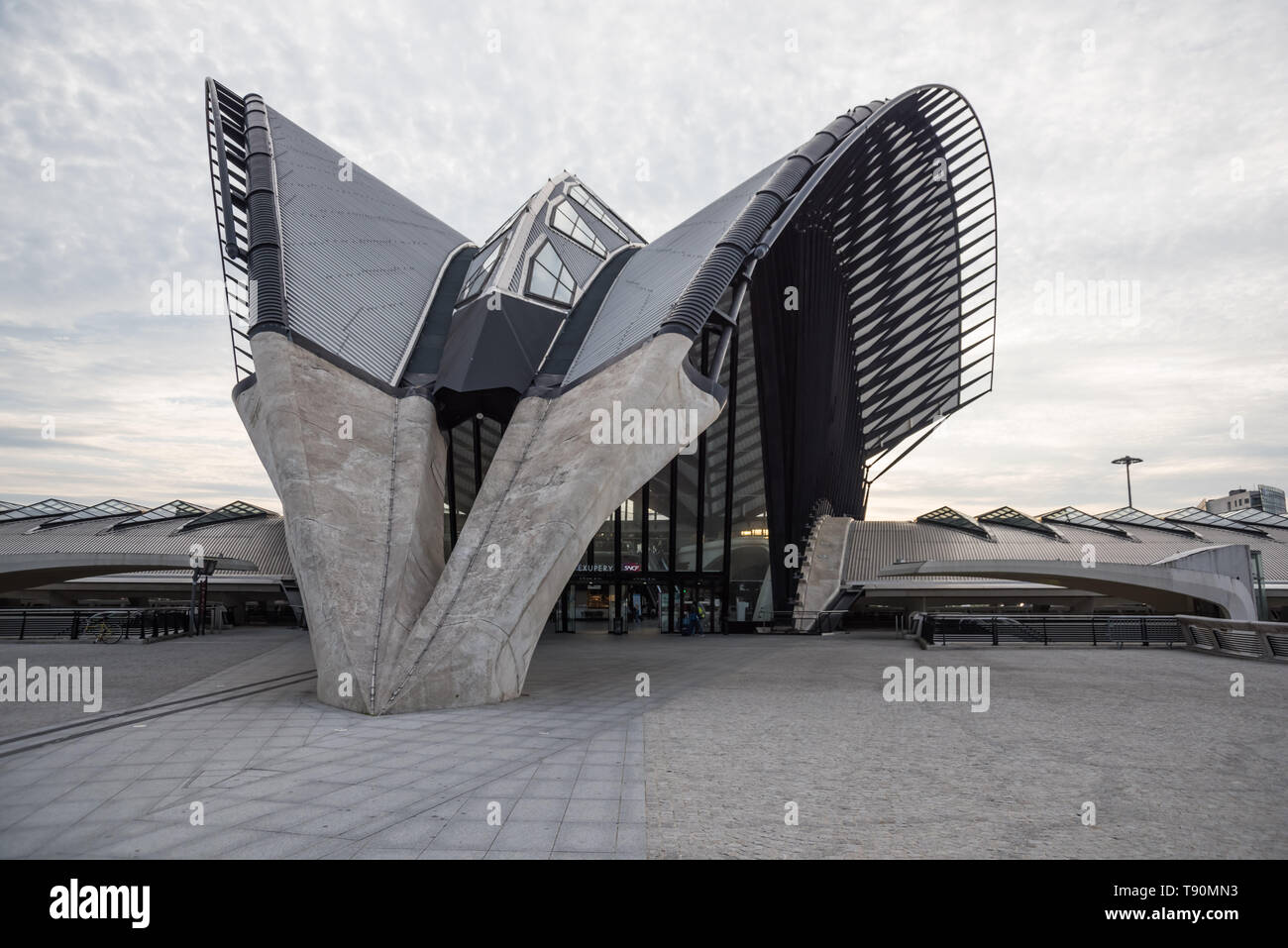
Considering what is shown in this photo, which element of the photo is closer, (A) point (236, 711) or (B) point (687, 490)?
(A) point (236, 711)

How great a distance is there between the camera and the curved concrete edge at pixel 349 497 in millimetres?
11562

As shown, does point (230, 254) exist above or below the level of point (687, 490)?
above

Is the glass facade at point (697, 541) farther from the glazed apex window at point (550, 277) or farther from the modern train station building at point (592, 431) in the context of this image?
the glazed apex window at point (550, 277)

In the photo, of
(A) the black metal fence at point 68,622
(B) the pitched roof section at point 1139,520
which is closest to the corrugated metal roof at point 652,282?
(A) the black metal fence at point 68,622

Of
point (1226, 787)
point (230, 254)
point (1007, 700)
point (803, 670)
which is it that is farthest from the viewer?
point (230, 254)

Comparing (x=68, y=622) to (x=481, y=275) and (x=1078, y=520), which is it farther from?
(x=1078, y=520)

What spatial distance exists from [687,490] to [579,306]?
1045 cm

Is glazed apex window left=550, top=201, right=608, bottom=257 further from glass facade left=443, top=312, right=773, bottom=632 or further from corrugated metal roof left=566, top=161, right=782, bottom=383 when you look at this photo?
glass facade left=443, top=312, right=773, bottom=632

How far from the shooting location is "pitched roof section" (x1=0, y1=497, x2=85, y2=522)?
135 feet

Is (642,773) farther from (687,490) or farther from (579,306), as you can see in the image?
(687,490)

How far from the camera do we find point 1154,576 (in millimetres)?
28141
